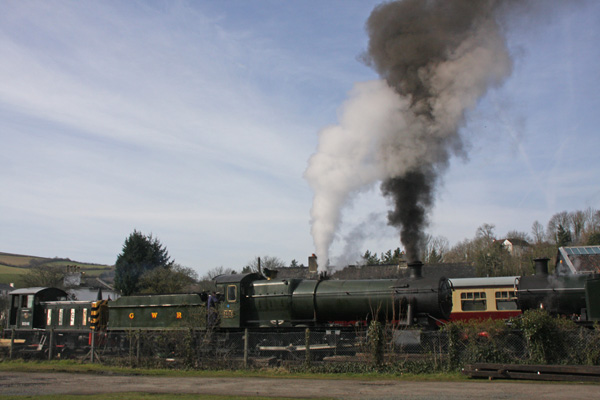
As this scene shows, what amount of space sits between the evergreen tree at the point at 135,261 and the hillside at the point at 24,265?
40.8 meters

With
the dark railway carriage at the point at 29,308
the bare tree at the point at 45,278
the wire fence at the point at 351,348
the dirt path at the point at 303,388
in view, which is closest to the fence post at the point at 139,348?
the wire fence at the point at 351,348

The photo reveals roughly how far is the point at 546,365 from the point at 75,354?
15.9 meters

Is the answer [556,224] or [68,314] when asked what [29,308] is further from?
[556,224]

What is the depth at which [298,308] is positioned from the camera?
17.4m

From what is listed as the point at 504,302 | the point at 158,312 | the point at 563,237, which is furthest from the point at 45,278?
the point at 563,237

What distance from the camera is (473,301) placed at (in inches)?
968

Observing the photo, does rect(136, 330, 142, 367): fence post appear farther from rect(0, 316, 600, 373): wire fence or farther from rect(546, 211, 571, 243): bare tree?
rect(546, 211, 571, 243): bare tree

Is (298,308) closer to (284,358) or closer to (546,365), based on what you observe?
(284,358)

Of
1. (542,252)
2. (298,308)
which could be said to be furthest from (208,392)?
(542,252)

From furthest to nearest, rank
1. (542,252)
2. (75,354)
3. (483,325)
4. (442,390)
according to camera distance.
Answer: (542,252) → (75,354) → (483,325) → (442,390)

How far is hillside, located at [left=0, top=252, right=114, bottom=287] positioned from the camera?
9156 centimetres

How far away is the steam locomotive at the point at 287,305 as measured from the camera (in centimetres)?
1627

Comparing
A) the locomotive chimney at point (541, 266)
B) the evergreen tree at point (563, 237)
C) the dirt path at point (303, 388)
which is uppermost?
the evergreen tree at point (563, 237)

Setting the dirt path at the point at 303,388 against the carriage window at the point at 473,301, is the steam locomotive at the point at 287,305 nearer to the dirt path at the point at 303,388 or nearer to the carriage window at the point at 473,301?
the dirt path at the point at 303,388
